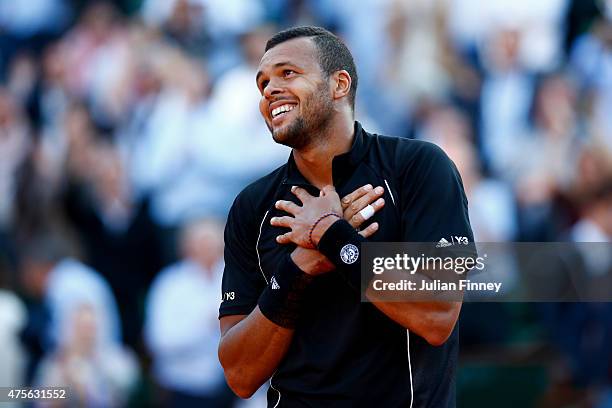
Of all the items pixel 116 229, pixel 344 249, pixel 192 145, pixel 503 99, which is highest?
pixel 503 99

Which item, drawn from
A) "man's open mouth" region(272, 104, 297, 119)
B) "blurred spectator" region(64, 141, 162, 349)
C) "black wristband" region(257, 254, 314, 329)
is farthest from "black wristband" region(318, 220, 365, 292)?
"blurred spectator" region(64, 141, 162, 349)

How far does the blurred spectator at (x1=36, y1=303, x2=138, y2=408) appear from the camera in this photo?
8328 millimetres

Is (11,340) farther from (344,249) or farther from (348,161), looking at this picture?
(344,249)

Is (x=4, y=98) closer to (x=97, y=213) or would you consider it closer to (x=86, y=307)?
(x=97, y=213)

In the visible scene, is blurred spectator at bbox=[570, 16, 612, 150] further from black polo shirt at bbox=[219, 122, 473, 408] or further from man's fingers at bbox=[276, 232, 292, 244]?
man's fingers at bbox=[276, 232, 292, 244]

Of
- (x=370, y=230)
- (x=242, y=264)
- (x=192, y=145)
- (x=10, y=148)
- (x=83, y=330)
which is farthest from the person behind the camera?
(x=10, y=148)

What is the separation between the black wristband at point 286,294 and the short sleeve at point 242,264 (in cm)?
25

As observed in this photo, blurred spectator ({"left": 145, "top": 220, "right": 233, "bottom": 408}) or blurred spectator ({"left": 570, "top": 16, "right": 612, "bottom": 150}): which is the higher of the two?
blurred spectator ({"left": 570, "top": 16, "right": 612, "bottom": 150})

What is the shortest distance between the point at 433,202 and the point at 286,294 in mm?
550

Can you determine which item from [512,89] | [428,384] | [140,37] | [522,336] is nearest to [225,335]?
[428,384]

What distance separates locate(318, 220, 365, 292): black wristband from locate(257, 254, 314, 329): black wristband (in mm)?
122

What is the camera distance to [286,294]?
3502 millimetres

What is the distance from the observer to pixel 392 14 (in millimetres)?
9156

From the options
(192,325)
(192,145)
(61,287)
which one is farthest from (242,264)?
(192,145)
